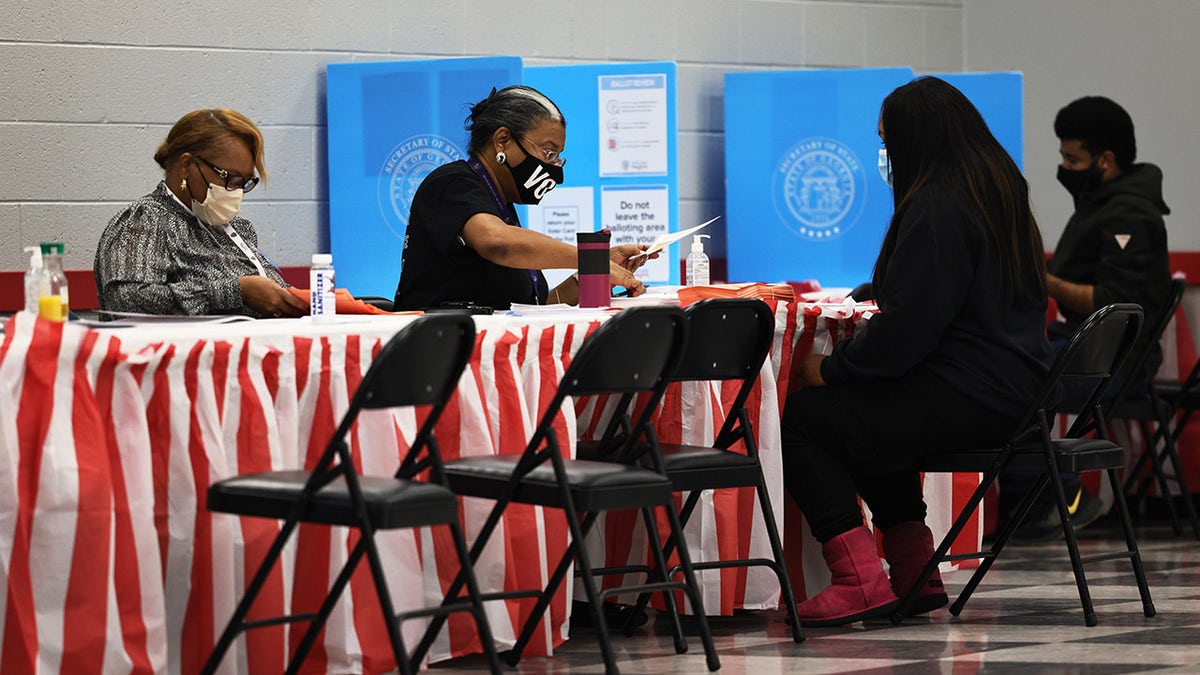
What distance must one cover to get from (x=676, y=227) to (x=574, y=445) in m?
2.46

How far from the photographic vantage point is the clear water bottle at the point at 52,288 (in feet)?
9.59

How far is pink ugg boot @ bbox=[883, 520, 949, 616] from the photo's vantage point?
12.4 feet

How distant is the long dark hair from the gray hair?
86cm

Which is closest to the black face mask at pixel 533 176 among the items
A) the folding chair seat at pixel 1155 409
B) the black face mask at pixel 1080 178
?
the folding chair seat at pixel 1155 409

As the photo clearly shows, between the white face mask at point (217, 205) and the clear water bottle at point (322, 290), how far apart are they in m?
0.58

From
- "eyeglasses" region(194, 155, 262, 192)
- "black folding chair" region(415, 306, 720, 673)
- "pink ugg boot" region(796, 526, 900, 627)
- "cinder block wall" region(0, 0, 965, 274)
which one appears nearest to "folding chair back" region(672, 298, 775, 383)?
"black folding chair" region(415, 306, 720, 673)

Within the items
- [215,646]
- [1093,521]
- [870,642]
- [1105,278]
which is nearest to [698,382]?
[870,642]

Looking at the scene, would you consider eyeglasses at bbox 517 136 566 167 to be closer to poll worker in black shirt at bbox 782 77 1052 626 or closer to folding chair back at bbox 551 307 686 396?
poll worker in black shirt at bbox 782 77 1052 626

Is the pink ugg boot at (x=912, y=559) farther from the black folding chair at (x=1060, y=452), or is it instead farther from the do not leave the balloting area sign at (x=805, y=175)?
the do not leave the balloting area sign at (x=805, y=175)

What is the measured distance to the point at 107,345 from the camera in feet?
9.46

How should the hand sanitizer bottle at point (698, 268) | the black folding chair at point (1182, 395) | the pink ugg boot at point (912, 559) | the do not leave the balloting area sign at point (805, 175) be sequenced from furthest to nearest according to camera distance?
the do not leave the balloting area sign at point (805, 175)
the black folding chair at point (1182, 395)
the hand sanitizer bottle at point (698, 268)
the pink ugg boot at point (912, 559)

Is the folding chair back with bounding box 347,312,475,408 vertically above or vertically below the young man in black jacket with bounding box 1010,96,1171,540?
below

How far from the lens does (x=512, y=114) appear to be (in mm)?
3992

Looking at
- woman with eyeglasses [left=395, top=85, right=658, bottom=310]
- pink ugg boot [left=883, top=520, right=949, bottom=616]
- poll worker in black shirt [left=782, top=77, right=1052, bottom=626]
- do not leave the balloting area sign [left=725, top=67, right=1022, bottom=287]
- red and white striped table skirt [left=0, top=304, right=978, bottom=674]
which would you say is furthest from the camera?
do not leave the balloting area sign [left=725, top=67, right=1022, bottom=287]
